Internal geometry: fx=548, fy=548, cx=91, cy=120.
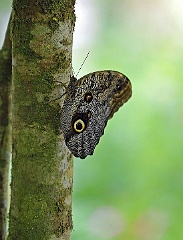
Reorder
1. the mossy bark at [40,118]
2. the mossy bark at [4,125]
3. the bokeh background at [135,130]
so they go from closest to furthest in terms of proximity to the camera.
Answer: the mossy bark at [40,118]
the mossy bark at [4,125]
the bokeh background at [135,130]

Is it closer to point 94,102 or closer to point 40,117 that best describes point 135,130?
point 94,102

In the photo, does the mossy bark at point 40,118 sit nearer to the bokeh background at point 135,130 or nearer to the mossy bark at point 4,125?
the mossy bark at point 4,125

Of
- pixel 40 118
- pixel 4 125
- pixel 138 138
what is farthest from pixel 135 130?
pixel 40 118

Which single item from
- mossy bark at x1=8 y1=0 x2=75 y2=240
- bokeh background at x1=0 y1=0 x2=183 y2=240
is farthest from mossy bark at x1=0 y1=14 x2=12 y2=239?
bokeh background at x1=0 y1=0 x2=183 y2=240

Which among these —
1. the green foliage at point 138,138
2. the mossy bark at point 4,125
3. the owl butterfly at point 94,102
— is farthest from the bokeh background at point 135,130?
the owl butterfly at point 94,102

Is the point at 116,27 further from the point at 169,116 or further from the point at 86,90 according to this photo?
the point at 86,90

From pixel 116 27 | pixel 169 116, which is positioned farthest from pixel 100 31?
pixel 169 116
